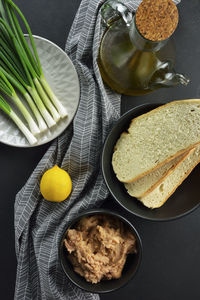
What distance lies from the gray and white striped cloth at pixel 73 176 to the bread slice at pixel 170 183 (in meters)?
0.19

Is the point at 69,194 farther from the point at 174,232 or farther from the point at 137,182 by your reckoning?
the point at 174,232

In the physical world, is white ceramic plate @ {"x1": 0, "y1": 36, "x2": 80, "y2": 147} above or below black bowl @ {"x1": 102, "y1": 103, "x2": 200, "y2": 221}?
above

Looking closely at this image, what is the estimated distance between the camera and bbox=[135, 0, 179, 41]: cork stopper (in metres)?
1.10

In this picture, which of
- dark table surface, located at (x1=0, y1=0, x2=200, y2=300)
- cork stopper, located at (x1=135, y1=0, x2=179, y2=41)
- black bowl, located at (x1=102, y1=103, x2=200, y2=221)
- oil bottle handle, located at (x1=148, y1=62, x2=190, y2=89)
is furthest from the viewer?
dark table surface, located at (x1=0, y1=0, x2=200, y2=300)

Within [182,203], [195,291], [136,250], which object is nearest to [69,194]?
[136,250]

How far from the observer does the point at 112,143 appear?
139cm

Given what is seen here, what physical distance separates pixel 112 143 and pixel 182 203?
369 millimetres

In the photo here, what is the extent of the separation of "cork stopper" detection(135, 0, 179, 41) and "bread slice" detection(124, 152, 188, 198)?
18.7 inches

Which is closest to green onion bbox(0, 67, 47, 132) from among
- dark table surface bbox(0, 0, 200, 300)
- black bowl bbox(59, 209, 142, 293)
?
dark table surface bbox(0, 0, 200, 300)

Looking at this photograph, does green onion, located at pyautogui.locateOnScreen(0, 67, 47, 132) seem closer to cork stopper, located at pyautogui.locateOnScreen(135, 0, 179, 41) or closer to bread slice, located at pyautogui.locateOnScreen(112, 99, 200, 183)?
bread slice, located at pyautogui.locateOnScreen(112, 99, 200, 183)

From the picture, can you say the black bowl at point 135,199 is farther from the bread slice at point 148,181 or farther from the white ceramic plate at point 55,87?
the white ceramic plate at point 55,87

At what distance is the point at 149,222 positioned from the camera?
155 centimetres

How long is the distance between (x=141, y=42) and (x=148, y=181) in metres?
0.53

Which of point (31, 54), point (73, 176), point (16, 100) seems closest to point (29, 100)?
point (16, 100)
